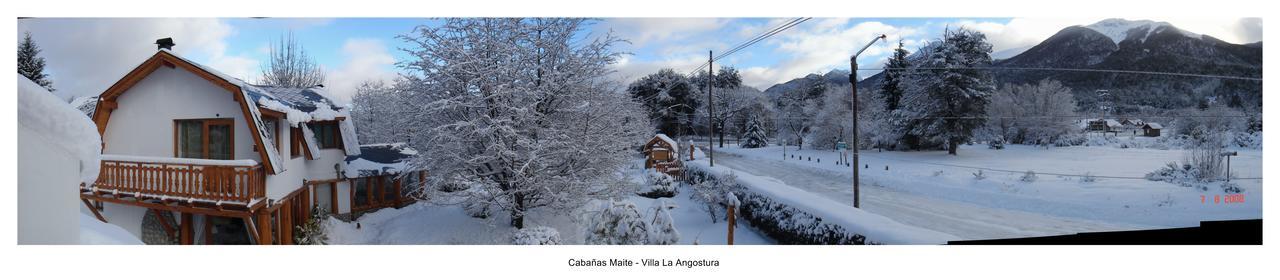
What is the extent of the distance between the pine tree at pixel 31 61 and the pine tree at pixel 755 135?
7435mm

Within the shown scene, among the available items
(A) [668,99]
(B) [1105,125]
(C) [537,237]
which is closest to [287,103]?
(C) [537,237]

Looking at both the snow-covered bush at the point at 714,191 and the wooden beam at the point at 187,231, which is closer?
the wooden beam at the point at 187,231

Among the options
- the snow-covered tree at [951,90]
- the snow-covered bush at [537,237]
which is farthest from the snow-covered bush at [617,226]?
the snow-covered tree at [951,90]

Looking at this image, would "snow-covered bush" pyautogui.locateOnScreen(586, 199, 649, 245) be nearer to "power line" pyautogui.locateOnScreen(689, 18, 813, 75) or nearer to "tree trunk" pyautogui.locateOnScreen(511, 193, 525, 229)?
"tree trunk" pyautogui.locateOnScreen(511, 193, 525, 229)

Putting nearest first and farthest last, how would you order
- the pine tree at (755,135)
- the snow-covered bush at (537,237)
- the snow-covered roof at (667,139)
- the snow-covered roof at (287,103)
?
the snow-covered roof at (287,103)
the snow-covered bush at (537,237)
the snow-covered roof at (667,139)
the pine tree at (755,135)

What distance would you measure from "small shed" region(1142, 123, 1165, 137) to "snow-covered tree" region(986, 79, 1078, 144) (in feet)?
1.14

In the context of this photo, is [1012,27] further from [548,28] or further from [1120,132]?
[548,28]

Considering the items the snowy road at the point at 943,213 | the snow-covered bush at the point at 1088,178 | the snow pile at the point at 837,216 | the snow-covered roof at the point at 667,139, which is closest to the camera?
the snow pile at the point at 837,216

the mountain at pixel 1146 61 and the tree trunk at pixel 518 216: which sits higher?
the mountain at pixel 1146 61

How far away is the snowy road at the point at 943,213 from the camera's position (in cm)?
261

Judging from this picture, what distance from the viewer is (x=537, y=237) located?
9.15ft
